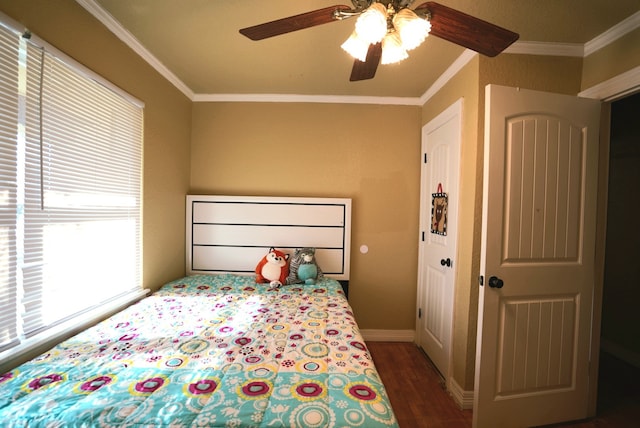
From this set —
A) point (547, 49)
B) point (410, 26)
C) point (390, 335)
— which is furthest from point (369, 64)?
point (390, 335)

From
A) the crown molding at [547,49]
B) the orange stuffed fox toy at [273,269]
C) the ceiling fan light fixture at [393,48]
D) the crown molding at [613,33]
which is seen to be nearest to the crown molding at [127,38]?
the ceiling fan light fixture at [393,48]

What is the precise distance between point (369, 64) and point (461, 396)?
218 centimetres

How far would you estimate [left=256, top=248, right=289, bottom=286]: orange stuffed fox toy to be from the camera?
7.54ft

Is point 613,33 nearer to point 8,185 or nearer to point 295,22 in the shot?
point 295,22

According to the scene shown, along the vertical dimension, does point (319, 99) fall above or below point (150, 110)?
above

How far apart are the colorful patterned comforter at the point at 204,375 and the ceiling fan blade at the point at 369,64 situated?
139cm

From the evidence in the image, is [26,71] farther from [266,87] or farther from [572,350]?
[572,350]

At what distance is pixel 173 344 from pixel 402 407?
1524 mm

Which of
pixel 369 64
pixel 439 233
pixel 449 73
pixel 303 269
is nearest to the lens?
pixel 369 64

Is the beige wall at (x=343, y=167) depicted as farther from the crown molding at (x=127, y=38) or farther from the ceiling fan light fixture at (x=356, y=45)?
the ceiling fan light fixture at (x=356, y=45)

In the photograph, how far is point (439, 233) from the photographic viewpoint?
2213 mm

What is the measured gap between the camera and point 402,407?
180 centimetres

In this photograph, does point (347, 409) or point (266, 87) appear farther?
point (266, 87)

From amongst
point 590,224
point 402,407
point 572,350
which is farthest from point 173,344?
point 590,224
